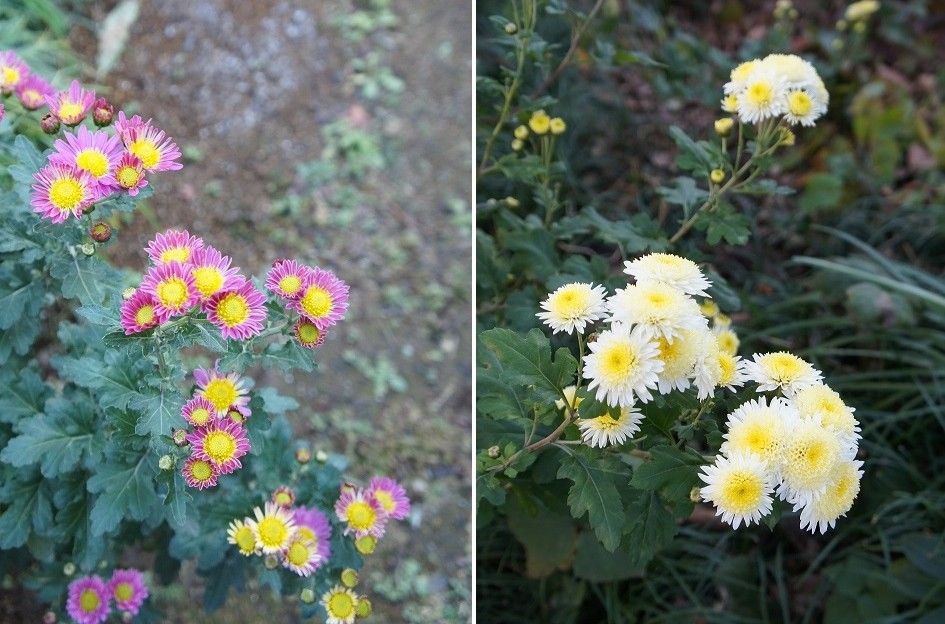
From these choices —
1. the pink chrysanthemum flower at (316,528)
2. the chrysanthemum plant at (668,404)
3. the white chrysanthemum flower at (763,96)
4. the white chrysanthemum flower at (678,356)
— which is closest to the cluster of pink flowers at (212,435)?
the pink chrysanthemum flower at (316,528)

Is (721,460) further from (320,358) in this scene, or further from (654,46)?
(654,46)

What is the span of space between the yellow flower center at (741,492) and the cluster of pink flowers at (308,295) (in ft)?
1.75

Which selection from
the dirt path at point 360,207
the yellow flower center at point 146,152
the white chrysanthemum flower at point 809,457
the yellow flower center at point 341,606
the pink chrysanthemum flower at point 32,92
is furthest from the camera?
the dirt path at point 360,207

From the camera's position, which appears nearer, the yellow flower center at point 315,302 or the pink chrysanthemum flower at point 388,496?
the yellow flower center at point 315,302

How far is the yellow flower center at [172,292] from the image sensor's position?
48.6 inches

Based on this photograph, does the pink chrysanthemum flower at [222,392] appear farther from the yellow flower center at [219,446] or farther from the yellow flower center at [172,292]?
the yellow flower center at [172,292]

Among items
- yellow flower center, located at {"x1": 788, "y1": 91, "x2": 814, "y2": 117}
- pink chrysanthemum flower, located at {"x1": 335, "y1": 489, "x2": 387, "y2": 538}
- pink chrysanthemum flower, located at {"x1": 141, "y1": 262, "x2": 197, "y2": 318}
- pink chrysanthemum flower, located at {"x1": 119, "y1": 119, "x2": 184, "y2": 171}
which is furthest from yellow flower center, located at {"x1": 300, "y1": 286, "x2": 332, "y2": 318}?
yellow flower center, located at {"x1": 788, "y1": 91, "x2": 814, "y2": 117}

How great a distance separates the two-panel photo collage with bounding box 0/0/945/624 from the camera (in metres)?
1.30

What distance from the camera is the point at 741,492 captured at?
3.91 feet

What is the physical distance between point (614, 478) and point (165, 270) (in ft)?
2.13

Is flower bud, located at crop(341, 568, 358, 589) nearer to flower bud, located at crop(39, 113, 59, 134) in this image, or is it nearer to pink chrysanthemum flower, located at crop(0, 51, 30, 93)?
flower bud, located at crop(39, 113, 59, 134)

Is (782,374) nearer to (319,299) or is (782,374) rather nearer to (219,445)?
(319,299)

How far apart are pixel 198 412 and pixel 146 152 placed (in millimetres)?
371

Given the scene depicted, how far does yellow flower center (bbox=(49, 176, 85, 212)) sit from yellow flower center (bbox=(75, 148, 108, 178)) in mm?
25
